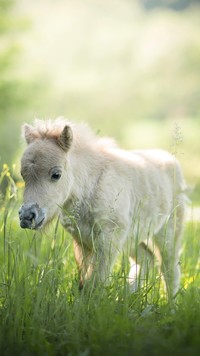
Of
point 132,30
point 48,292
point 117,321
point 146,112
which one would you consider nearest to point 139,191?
point 48,292

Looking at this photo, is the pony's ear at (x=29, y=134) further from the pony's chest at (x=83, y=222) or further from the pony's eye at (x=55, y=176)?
the pony's chest at (x=83, y=222)

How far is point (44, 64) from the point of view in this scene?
42938mm

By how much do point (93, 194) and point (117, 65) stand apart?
37.7m

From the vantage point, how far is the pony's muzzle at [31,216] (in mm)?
5383

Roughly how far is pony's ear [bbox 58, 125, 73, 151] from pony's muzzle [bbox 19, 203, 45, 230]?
78cm

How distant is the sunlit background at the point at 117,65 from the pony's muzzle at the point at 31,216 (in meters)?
21.9

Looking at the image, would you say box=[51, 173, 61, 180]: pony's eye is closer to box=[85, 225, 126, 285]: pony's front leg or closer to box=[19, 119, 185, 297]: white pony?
box=[19, 119, 185, 297]: white pony

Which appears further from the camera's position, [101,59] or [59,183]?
[101,59]

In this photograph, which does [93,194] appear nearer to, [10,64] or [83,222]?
[83,222]

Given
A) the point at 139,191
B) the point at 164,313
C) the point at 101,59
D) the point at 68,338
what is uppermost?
the point at 101,59

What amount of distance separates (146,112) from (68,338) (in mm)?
36088

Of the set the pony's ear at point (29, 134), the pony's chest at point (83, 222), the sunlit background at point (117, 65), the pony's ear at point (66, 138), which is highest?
the sunlit background at point (117, 65)

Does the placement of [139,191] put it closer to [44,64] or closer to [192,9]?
[44,64]

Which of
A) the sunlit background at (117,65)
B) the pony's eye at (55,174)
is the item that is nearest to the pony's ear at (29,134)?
the pony's eye at (55,174)
